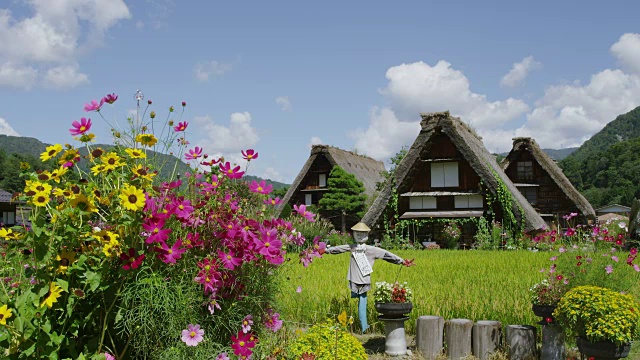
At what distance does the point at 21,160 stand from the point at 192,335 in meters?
2.99

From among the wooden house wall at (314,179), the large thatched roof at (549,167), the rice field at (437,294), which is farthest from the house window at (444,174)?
the rice field at (437,294)

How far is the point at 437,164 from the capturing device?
21766mm

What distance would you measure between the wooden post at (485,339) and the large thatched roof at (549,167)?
2045cm

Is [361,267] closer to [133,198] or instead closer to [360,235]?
[360,235]

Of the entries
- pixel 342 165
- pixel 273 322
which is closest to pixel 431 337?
pixel 273 322

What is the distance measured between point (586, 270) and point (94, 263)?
4.33m

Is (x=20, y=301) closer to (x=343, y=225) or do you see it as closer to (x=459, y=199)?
(x=459, y=199)

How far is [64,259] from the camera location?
120 inches

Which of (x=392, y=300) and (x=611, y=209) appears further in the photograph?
(x=611, y=209)

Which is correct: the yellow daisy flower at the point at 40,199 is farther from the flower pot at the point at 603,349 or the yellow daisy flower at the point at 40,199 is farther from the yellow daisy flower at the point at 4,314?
the flower pot at the point at 603,349

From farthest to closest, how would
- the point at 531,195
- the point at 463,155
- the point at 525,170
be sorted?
the point at 525,170
the point at 531,195
the point at 463,155

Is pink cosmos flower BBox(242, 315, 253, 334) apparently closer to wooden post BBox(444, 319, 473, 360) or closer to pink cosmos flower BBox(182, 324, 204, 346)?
pink cosmos flower BBox(182, 324, 204, 346)

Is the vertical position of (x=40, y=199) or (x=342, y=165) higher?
(x=342, y=165)

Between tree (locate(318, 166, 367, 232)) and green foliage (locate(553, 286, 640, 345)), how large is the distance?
957 inches
